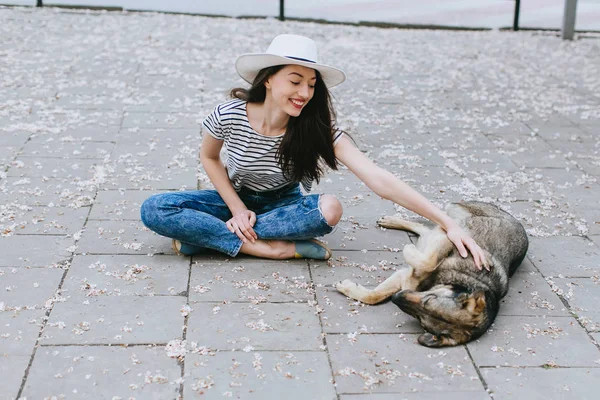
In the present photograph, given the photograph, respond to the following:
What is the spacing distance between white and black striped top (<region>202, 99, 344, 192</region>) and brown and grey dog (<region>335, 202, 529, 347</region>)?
776 mm

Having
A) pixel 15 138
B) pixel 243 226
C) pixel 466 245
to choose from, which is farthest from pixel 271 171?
pixel 15 138

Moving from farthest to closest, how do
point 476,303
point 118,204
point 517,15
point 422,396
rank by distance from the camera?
point 517,15
point 118,204
point 476,303
point 422,396

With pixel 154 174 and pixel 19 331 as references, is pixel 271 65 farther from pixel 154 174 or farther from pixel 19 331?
pixel 154 174

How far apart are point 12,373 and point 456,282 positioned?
1968 millimetres

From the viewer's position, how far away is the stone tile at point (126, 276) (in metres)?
3.84

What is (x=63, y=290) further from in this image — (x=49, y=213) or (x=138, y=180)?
(x=138, y=180)

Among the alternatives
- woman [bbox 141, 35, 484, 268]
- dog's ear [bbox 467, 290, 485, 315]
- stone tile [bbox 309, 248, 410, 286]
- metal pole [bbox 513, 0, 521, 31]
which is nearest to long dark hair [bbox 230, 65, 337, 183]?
woman [bbox 141, 35, 484, 268]

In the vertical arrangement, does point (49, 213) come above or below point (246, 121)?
below

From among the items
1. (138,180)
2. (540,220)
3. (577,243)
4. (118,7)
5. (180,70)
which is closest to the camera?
(577,243)

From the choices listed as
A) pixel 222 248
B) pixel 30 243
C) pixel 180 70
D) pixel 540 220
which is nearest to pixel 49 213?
pixel 30 243

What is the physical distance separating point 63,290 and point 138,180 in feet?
5.56

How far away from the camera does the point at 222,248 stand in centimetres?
421

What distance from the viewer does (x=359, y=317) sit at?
372 cm

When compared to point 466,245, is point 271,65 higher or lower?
higher
